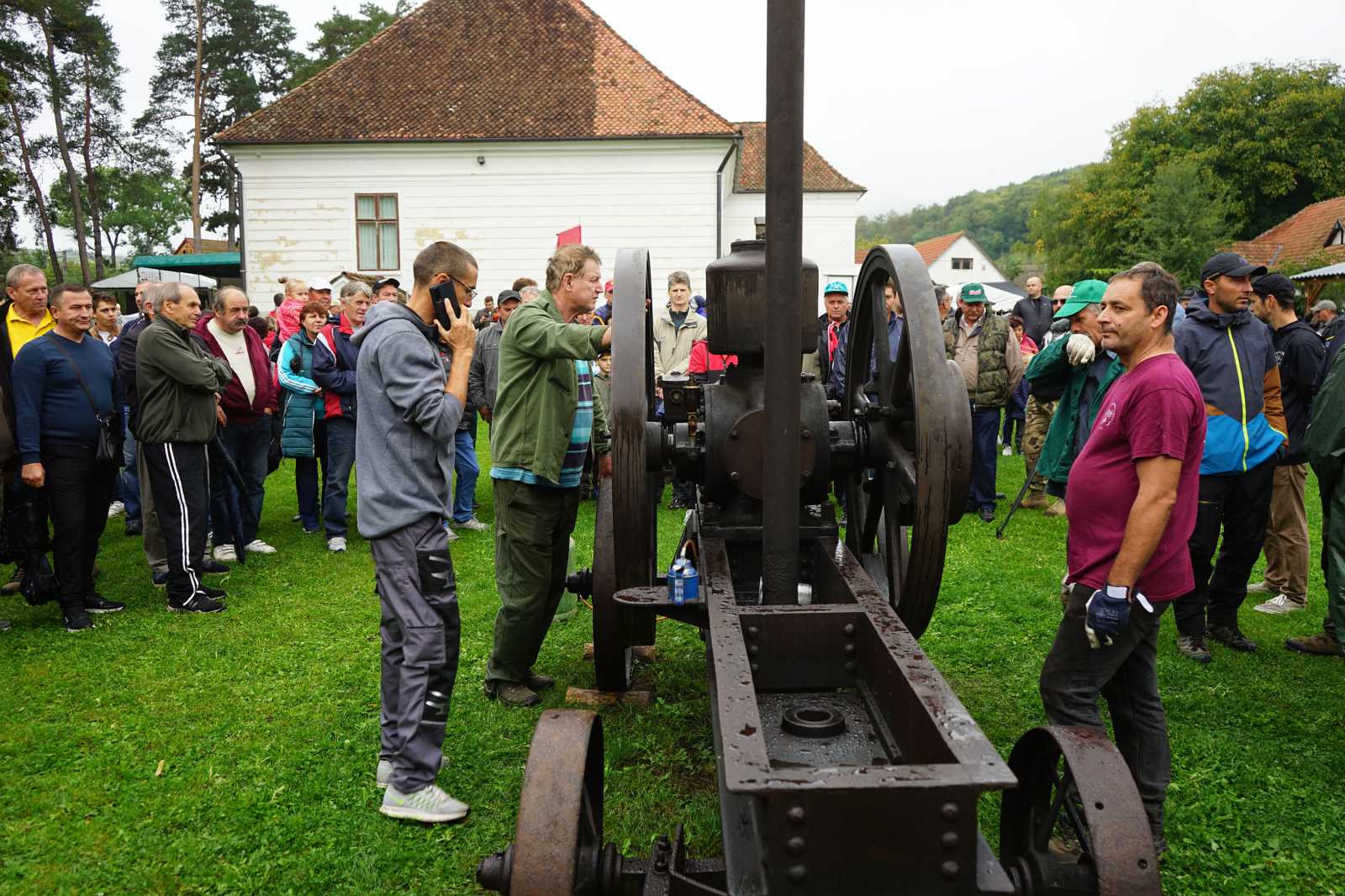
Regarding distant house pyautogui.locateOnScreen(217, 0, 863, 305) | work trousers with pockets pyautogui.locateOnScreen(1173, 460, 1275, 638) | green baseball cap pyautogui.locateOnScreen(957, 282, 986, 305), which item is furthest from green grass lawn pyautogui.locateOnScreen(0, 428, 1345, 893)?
distant house pyautogui.locateOnScreen(217, 0, 863, 305)

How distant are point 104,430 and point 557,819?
16.1ft

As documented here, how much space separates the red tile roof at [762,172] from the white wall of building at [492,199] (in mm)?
8140

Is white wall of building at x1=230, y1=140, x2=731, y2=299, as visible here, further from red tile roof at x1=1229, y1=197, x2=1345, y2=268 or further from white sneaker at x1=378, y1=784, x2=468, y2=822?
red tile roof at x1=1229, y1=197, x2=1345, y2=268

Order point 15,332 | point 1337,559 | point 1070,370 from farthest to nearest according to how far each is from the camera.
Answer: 1. point 15,332
2. point 1070,370
3. point 1337,559

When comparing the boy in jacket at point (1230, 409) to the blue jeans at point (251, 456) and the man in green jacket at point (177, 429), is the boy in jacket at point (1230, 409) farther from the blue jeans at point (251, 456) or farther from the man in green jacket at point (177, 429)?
the blue jeans at point (251, 456)

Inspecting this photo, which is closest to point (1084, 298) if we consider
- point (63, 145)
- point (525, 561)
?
point (525, 561)

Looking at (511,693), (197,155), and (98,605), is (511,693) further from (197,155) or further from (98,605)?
(197,155)

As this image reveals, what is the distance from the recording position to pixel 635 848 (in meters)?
3.41

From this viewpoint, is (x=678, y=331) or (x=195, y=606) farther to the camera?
(x=678, y=331)

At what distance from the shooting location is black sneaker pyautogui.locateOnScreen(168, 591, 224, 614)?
247 inches

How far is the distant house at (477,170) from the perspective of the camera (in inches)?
928

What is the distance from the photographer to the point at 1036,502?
30.9 ft

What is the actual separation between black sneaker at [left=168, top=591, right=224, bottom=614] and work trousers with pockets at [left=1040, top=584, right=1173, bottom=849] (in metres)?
5.26

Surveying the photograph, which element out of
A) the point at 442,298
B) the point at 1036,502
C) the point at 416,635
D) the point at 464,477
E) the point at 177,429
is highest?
the point at 442,298
